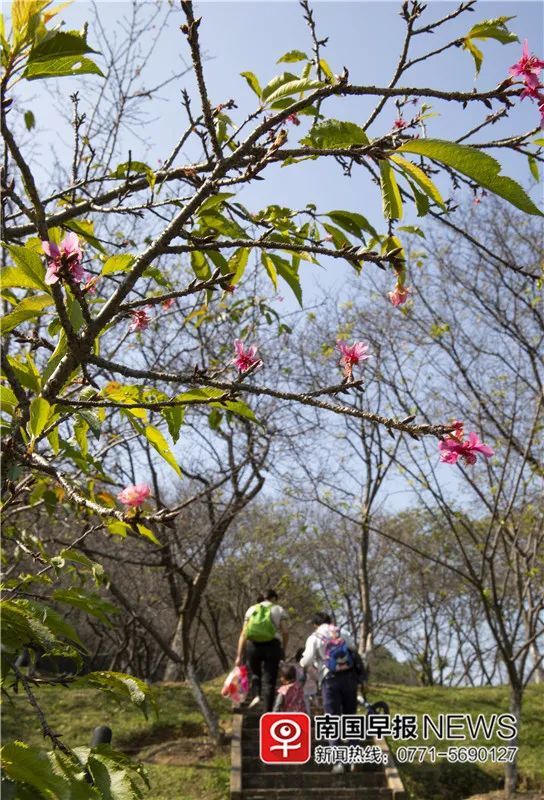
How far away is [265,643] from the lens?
21.9 ft

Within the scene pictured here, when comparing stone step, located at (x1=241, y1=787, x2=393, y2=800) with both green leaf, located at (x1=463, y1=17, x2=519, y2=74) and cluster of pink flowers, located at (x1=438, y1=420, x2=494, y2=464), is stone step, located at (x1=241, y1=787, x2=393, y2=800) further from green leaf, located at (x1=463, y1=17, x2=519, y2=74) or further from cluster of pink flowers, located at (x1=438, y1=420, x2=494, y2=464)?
green leaf, located at (x1=463, y1=17, x2=519, y2=74)

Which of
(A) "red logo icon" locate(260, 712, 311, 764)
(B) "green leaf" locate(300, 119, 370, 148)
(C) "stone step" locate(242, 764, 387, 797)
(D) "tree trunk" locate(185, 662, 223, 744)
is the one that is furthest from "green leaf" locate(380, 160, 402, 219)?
(D) "tree trunk" locate(185, 662, 223, 744)

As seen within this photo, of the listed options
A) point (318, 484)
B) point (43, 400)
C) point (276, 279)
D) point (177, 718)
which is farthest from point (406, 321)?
point (43, 400)

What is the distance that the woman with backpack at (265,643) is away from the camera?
6.53m

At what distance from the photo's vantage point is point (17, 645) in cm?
91

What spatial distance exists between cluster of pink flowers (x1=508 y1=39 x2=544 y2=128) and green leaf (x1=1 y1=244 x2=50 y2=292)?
0.85m

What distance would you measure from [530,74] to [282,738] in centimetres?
542

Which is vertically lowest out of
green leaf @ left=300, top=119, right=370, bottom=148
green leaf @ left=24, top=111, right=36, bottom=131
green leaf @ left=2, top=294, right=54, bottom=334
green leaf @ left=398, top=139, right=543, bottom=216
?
green leaf @ left=2, top=294, right=54, bottom=334

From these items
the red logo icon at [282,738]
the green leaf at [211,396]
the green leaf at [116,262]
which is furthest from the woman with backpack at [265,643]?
the green leaf at [116,262]

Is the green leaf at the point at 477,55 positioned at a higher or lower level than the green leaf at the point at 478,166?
higher

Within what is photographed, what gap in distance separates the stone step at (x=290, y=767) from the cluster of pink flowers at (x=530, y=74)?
6015mm

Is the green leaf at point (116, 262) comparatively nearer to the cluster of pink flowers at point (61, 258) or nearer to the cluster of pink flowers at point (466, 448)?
the cluster of pink flowers at point (61, 258)

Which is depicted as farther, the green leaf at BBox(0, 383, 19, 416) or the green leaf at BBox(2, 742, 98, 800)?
the green leaf at BBox(0, 383, 19, 416)

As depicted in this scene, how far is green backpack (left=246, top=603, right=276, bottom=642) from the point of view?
6.51 metres
